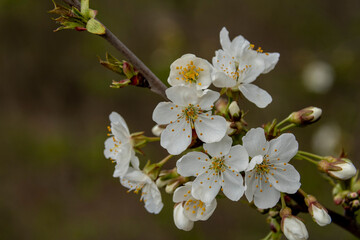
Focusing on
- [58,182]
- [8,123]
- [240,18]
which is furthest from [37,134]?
[240,18]

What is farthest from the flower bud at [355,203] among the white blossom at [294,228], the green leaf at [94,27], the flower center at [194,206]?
the green leaf at [94,27]

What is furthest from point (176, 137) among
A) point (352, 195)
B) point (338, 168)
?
point (352, 195)

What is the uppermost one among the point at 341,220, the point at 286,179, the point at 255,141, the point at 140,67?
the point at 140,67

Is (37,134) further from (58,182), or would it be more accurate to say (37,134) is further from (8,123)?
(58,182)

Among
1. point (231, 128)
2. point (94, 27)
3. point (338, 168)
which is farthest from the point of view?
point (338, 168)

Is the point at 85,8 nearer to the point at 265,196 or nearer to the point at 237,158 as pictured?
the point at 237,158
